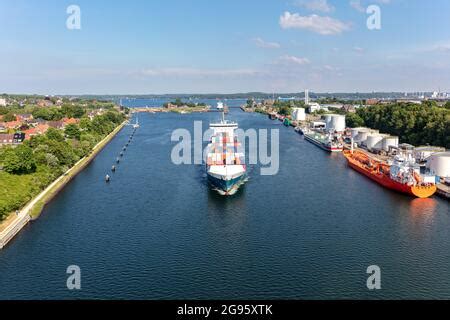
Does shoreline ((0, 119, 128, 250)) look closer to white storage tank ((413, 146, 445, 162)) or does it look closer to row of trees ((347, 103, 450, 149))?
white storage tank ((413, 146, 445, 162))

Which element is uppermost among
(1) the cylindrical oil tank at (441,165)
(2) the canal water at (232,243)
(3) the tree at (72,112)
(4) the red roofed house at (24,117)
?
(3) the tree at (72,112)

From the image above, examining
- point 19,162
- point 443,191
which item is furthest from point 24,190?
point 443,191

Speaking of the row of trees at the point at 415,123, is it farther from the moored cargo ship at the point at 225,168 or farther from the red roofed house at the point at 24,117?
the red roofed house at the point at 24,117

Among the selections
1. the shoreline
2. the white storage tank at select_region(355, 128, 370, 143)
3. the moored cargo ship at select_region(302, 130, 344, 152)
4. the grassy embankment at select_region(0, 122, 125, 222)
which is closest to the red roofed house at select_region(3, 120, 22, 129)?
the shoreline

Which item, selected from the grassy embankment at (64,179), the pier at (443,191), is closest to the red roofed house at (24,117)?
the grassy embankment at (64,179)
